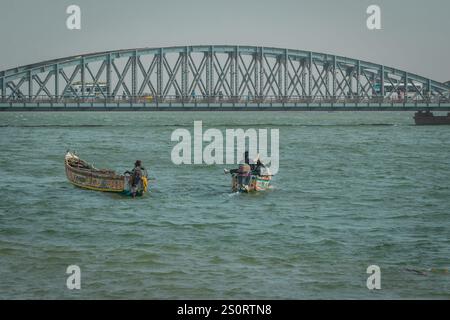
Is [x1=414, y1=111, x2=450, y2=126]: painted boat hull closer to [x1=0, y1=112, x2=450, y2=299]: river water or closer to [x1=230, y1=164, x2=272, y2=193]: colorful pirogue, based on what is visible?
[x1=0, y1=112, x2=450, y2=299]: river water

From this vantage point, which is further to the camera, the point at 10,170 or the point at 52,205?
the point at 10,170

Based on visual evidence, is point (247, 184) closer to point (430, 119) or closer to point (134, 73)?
point (430, 119)

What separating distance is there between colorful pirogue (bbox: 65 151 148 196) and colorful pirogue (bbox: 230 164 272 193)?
3.91 meters

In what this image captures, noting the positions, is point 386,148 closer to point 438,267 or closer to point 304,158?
point 304,158

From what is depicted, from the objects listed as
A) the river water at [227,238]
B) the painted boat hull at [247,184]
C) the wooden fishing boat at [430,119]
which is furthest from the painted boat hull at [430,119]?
the painted boat hull at [247,184]

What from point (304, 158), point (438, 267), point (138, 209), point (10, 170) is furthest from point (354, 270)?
point (304, 158)

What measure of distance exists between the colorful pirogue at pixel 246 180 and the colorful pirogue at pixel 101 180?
154 inches

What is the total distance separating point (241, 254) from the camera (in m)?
28.5

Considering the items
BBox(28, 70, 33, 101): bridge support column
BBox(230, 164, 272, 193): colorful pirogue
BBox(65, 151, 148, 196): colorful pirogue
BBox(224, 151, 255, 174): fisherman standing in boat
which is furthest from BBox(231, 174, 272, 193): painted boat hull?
BBox(28, 70, 33, 101): bridge support column

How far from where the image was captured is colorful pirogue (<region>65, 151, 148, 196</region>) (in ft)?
137

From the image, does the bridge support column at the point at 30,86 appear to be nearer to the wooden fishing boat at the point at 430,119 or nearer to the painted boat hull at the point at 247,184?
the wooden fishing boat at the point at 430,119

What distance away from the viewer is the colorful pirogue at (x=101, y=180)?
41875 mm

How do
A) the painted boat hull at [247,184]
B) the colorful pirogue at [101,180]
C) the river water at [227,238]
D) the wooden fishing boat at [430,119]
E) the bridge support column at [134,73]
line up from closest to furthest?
the river water at [227,238] → the colorful pirogue at [101,180] → the painted boat hull at [247,184] → the wooden fishing boat at [430,119] → the bridge support column at [134,73]

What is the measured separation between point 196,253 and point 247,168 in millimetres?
13565
